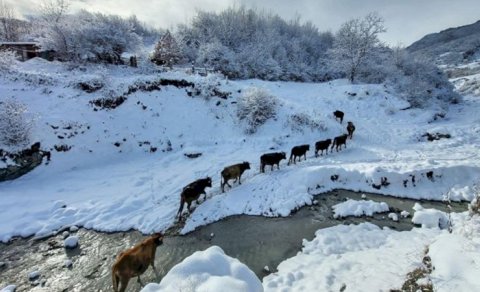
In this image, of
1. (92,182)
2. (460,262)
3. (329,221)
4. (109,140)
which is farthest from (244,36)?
(460,262)

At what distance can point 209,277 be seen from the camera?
5.46 metres

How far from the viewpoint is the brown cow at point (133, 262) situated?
25.0ft

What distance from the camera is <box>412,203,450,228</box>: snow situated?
10702mm

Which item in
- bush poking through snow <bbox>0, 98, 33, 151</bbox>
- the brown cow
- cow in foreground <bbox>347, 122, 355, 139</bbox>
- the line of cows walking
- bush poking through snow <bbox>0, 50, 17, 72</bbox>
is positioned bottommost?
the brown cow

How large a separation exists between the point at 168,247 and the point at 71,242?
3536 mm

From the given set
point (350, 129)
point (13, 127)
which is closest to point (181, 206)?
point (13, 127)

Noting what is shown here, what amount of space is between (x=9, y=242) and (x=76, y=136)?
9711 millimetres

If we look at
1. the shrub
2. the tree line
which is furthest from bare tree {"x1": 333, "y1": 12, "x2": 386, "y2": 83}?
the shrub

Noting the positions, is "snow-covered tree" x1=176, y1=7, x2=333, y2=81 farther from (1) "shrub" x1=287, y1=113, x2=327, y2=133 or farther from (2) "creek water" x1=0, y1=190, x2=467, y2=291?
(2) "creek water" x1=0, y1=190, x2=467, y2=291

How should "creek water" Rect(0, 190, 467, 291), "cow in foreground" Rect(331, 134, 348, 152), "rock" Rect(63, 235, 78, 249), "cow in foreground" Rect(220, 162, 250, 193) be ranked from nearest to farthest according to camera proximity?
"creek water" Rect(0, 190, 467, 291)
"rock" Rect(63, 235, 78, 249)
"cow in foreground" Rect(220, 162, 250, 193)
"cow in foreground" Rect(331, 134, 348, 152)

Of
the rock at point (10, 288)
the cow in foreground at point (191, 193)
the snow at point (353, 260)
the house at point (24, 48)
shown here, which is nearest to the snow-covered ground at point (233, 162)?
the snow at point (353, 260)

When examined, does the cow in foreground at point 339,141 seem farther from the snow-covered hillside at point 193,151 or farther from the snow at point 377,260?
the snow at point 377,260

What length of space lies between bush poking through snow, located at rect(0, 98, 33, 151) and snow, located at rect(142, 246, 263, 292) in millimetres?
15986

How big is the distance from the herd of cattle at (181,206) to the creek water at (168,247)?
2.12 ft
